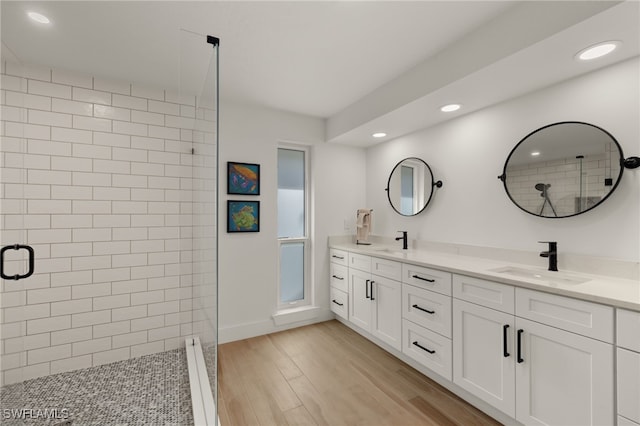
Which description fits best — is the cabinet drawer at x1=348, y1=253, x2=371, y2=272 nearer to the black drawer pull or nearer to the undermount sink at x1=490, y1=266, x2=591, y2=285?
the undermount sink at x1=490, y1=266, x2=591, y2=285

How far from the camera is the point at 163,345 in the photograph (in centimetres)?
A: 264

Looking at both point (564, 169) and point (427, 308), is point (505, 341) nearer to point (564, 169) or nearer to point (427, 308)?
point (427, 308)

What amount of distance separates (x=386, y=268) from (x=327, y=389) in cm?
107

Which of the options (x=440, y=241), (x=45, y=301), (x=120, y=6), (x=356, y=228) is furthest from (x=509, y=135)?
(x=45, y=301)

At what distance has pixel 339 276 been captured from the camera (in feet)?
10.6

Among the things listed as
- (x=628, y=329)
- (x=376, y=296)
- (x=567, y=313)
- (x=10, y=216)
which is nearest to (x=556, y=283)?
(x=567, y=313)

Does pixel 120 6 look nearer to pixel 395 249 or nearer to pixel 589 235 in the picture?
pixel 395 249

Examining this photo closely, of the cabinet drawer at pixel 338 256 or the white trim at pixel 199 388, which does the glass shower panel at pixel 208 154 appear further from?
the cabinet drawer at pixel 338 256

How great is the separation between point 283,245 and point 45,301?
81.3 inches

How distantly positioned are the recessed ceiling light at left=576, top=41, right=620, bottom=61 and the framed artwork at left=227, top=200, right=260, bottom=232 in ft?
8.75

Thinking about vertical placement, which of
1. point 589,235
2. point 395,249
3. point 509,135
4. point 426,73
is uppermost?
point 426,73

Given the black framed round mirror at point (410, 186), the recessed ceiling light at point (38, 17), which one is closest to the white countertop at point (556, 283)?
the black framed round mirror at point (410, 186)

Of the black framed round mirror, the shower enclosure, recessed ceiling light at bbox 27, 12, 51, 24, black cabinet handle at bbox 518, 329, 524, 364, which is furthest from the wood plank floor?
recessed ceiling light at bbox 27, 12, 51, 24

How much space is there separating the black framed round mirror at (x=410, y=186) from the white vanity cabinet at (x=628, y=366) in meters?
1.70
